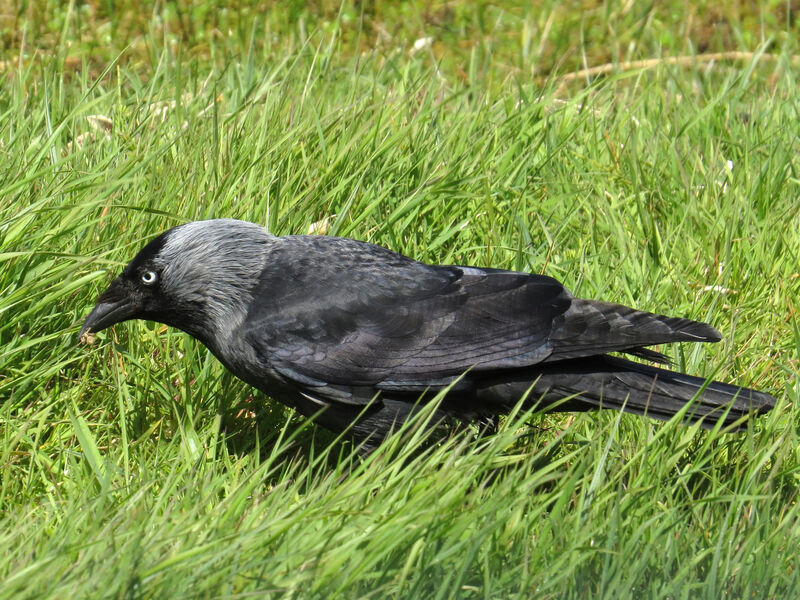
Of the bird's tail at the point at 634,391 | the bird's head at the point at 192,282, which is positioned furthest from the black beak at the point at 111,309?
the bird's tail at the point at 634,391

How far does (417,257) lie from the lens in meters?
4.20

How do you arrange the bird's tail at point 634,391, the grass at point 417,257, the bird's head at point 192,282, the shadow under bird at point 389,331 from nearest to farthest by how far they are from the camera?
the grass at point 417,257
the bird's tail at point 634,391
the shadow under bird at point 389,331
the bird's head at point 192,282

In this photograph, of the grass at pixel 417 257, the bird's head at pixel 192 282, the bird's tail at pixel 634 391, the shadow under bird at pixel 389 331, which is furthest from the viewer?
the bird's head at pixel 192 282

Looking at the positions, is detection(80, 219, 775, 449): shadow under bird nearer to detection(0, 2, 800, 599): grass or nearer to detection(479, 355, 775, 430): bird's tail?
detection(479, 355, 775, 430): bird's tail

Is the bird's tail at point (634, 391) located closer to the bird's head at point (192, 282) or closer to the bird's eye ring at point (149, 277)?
the bird's head at point (192, 282)

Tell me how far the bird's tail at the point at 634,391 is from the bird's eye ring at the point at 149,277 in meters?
1.16

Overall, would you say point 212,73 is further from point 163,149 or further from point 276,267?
point 276,267

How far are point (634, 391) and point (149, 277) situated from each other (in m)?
1.65

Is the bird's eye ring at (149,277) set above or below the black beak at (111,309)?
above

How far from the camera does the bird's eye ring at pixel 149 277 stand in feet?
11.3

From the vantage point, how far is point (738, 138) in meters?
4.91

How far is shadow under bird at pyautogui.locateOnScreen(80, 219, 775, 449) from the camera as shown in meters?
3.29

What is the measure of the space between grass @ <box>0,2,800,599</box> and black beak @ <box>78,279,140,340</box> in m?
0.11

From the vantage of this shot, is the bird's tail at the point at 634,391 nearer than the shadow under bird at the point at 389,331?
Yes
